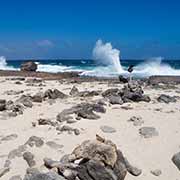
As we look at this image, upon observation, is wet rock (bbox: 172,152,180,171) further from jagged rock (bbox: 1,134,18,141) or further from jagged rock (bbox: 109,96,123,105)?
jagged rock (bbox: 109,96,123,105)

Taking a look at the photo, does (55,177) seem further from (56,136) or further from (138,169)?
(56,136)

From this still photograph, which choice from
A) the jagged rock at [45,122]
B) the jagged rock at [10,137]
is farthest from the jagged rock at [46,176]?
the jagged rock at [45,122]

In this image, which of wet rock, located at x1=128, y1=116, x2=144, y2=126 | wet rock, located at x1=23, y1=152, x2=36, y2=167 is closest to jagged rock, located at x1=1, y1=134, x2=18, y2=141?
wet rock, located at x1=23, y1=152, x2=36, y2=167

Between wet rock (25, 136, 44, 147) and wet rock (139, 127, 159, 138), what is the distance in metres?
1.96

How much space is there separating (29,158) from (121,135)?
1991mm

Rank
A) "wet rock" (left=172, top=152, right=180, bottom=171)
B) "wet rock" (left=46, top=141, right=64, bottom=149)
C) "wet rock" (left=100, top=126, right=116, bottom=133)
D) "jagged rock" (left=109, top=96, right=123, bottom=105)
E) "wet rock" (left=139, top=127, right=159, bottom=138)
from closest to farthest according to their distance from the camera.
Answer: "wet rock" (left=172, top=152, right=180, bottom=171) < "wet rock" (left=46, top=141, right=64, bottom=149) < "wet rock" (left=139, top=127, right=159, bottom=138) < "wet rock" (left=100, top=126, right=116, bottom=133) < "jagged rock" (left=109, top=96, right=123, bottom=105)

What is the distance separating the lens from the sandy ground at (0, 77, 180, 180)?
614 cm

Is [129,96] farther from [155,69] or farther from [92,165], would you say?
[155,69]

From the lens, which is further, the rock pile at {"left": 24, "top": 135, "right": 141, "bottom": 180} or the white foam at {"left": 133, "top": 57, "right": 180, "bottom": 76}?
the white foam at {"left": 133, "top": 57, "right": 180, "bottom": 76}

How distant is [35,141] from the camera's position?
6895 mm

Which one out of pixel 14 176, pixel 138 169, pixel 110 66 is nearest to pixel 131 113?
pixel 138 169

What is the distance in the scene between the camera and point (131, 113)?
9047 mm

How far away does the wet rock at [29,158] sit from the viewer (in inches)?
238

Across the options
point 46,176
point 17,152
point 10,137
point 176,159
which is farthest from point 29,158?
point 176,159
